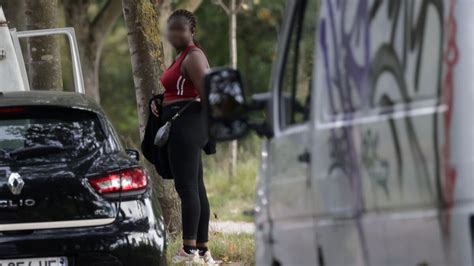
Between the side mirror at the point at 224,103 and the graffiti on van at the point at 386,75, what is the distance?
496 mm

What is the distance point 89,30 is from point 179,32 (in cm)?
1610

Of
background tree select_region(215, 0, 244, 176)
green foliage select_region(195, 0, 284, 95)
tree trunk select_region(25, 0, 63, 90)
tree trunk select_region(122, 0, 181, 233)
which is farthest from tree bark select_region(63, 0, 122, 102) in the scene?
tree trunk select_region(122, 0, 181, 233)

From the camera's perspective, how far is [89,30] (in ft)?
83.8

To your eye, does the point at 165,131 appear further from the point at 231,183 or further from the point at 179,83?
the point at 231,183

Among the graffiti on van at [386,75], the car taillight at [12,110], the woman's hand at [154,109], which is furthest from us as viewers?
the woman's hand at [154,109]

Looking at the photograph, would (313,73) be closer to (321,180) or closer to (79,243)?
(321,180)

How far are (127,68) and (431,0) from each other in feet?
117

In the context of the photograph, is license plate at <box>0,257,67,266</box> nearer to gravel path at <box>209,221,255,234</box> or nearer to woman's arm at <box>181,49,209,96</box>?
woman's arm at <box>181,49,209,96</box>

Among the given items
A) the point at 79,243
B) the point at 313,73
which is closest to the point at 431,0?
the point at 313,73

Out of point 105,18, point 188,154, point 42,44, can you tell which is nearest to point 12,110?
point 188,154

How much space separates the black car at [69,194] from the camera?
25.8ft

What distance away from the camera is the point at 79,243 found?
7898 mm

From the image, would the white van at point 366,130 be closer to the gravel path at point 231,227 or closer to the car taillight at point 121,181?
the car taillight at point 121,181

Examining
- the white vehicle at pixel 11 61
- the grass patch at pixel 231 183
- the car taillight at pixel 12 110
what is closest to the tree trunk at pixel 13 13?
the grass patch at pixel 231 183
